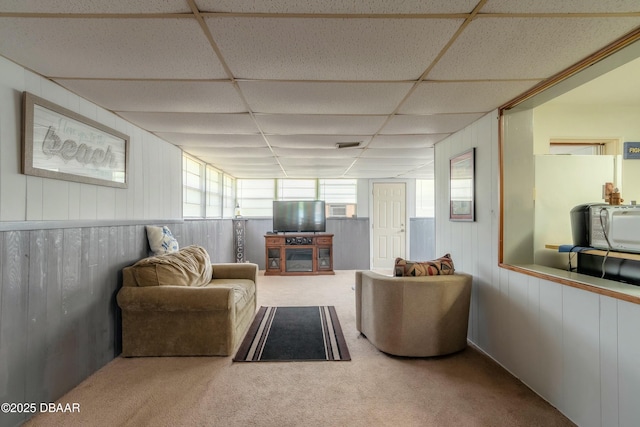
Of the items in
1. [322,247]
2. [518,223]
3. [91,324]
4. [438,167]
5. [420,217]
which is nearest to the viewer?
[91,324]

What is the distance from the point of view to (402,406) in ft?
6.05

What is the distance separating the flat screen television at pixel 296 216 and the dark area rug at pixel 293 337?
2.53 meters

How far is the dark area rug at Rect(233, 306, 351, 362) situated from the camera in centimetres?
253

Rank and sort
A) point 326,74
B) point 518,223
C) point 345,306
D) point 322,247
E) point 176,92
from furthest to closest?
point 322,247
point 345,306
point 518,223
point 176,92
point 326,74

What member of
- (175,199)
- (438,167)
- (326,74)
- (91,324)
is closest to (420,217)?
(438,167)

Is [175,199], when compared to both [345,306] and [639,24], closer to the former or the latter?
[345,306]

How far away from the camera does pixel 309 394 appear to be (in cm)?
198

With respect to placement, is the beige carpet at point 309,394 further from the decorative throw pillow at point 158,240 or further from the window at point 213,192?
the window at point 213,192

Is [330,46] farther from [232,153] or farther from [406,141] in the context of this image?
[232,153]

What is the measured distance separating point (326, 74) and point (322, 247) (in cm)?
454

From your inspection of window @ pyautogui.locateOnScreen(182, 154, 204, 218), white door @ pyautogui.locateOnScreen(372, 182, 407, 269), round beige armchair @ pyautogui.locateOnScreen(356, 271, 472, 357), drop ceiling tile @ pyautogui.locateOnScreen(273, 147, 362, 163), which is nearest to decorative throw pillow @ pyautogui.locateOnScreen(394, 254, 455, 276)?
round beige armchair @ pyautogui.locateOnScreen(356, 271, 472, 357)

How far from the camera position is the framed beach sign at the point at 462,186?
2789mm

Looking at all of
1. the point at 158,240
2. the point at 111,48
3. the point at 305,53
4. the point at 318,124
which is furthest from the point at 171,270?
the point at 305,53

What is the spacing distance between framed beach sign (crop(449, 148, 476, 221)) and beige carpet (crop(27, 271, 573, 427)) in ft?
4.14
